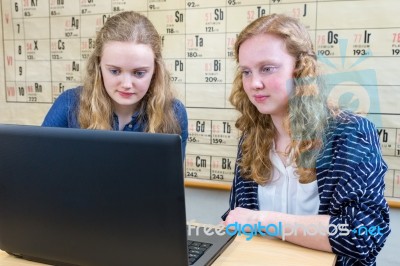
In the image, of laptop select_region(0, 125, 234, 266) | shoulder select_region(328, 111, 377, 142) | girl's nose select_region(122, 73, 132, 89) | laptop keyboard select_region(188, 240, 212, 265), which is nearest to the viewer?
laptop select_region(0, 125, 234, 266)

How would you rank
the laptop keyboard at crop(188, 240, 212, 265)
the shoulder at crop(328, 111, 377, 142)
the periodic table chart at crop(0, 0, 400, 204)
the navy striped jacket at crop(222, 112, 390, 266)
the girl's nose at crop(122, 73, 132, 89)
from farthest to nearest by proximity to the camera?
the periodic table chart at crop(0, 0, 400, 204) < the girl's nose at crop(122, 73, 132, 89) < the shoulder at crop(328, 111, 377, 142) < the navy striped jacket at crop(222, 112, 390, 266) < the laptop keyboard at crop(188, 240, 212, 265)

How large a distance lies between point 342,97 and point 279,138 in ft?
1.75

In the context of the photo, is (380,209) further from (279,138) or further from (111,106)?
(111,106)

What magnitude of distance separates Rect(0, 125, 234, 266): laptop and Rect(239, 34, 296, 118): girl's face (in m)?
0.52

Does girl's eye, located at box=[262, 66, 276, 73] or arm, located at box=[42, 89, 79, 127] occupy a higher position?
girl's eye, located at box=[262, 66, 276, 73]

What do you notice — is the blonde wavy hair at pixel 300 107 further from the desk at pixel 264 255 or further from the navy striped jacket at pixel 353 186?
the desk at pixel 264 255

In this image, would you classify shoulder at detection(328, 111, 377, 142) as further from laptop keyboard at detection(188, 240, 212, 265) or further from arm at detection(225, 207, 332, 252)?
laptop keyboard at detection(188, 240, 212, 265)

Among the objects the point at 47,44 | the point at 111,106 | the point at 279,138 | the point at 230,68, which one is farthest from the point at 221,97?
the point at 47,44

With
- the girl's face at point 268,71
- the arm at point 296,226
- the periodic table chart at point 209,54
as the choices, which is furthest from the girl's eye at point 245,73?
the periodic table chart at point 209,54

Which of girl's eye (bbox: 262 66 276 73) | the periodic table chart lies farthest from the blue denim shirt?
girl's eye (bbox: 262 66 276 73)

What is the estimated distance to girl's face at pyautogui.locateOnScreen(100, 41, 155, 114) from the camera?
1.30 metres

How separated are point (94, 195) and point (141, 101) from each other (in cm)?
82

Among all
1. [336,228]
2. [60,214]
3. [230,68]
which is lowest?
[336,228]

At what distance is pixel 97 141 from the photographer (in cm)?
64
